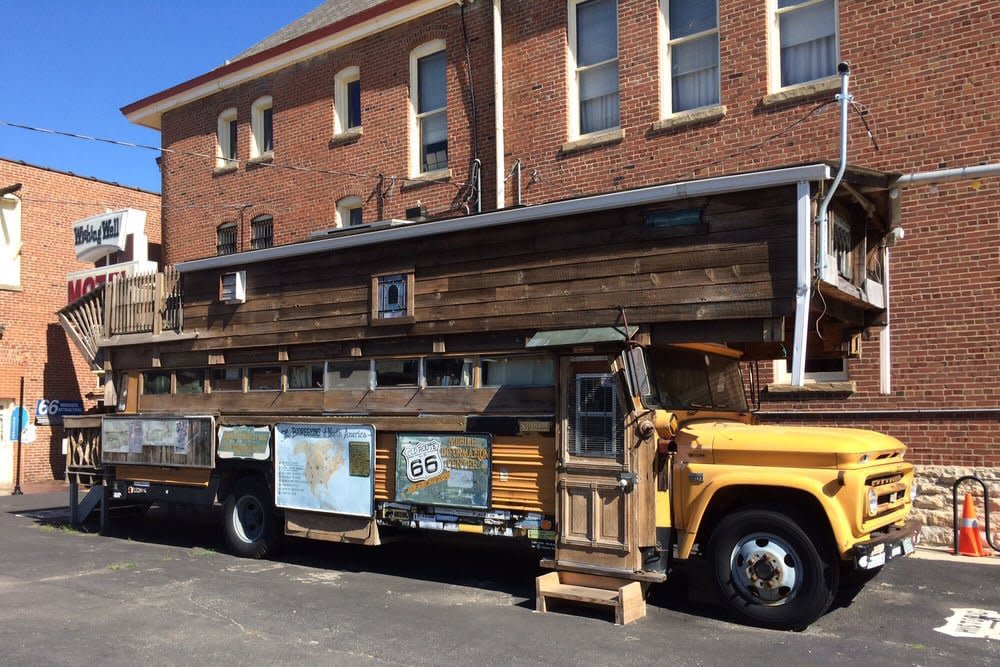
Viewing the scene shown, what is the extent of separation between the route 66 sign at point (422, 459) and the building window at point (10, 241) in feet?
52.6

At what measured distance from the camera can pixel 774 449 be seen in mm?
7145

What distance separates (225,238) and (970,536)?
15204 mm

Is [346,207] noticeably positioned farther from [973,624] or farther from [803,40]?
[973,624]

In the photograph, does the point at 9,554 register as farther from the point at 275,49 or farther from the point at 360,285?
the point at 275,49

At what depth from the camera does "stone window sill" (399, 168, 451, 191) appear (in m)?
16.1

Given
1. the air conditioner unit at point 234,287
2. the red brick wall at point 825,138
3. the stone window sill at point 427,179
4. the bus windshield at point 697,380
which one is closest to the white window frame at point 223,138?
the red brick wall at point 825,138

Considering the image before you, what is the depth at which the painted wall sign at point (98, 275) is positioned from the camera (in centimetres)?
2031

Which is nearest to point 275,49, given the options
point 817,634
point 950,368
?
point 950,368

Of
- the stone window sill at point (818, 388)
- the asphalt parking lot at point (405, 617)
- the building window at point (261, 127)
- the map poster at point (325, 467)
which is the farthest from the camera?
the building window at point (261, 127)

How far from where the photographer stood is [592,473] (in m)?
7.93

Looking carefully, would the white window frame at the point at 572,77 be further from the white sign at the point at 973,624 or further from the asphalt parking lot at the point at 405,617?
the white sign at the point at 973,624

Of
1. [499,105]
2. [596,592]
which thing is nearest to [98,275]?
[499,105]

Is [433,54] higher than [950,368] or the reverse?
higher

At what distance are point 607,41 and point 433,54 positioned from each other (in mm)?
3647
